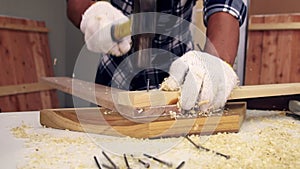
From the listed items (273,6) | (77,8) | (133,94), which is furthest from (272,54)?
(133,94)

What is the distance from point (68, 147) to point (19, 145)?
0.08m

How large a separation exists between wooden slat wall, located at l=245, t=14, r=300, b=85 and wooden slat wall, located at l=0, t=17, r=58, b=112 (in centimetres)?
A: 147

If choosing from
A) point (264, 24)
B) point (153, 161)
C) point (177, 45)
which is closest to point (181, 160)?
point (153, 161)

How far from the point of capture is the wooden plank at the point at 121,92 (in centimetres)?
60

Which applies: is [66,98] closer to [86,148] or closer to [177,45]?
[177,45]

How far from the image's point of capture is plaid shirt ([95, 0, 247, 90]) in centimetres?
87

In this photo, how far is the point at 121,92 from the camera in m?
0.62

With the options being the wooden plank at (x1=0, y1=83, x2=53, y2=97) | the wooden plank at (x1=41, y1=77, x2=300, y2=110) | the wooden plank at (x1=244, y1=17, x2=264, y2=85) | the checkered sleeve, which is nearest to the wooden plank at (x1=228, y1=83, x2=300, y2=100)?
the wooden plank at (x1=41, y1=77, x2=300, y2=110)

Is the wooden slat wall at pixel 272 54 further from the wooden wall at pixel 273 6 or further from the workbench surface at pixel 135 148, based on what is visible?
the workbench surface at pixel 135 148

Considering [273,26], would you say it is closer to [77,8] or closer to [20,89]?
[20,89]

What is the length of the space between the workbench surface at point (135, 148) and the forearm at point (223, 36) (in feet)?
0.62

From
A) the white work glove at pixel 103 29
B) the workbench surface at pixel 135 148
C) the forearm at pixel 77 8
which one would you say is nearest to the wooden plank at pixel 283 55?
the workbench surface at pixel 135 148

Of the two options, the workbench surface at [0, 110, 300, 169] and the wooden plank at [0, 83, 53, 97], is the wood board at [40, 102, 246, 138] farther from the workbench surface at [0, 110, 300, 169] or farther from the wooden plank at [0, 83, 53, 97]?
the wooden plank at [0, 83, 53, 97]

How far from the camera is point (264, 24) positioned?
2.41 metres
